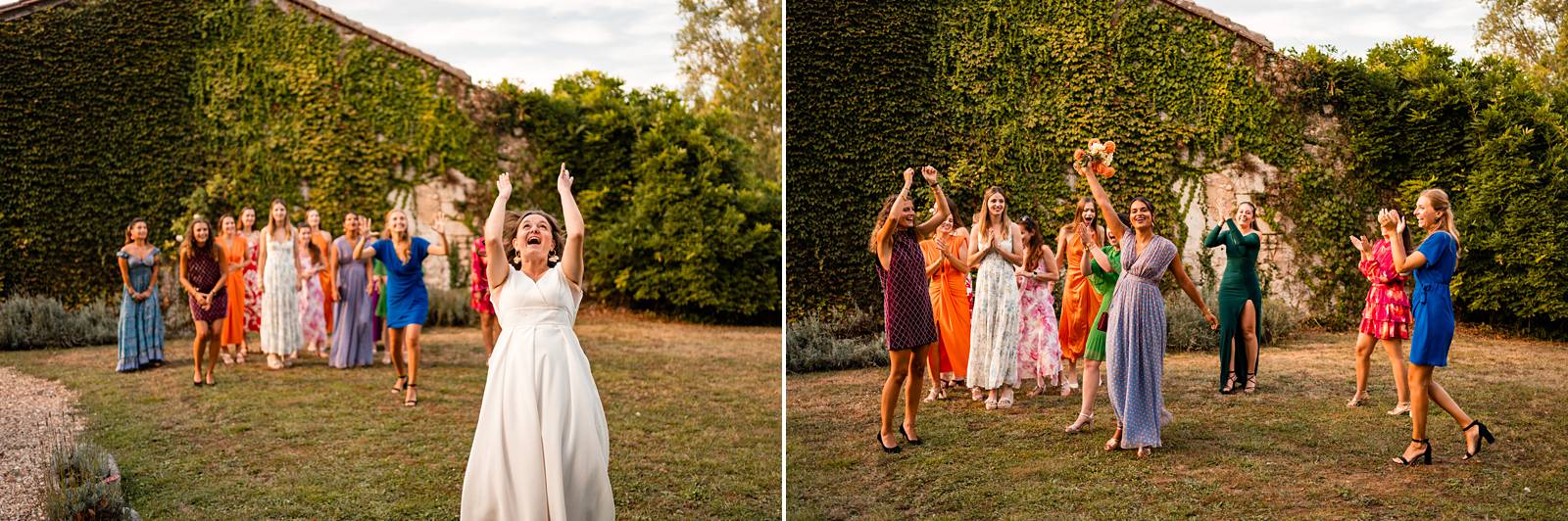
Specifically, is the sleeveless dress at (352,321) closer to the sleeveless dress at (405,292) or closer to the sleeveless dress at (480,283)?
the sleeveless dress at (480,283)

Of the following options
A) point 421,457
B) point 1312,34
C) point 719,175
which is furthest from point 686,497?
point 719,175

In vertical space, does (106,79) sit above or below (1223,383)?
above

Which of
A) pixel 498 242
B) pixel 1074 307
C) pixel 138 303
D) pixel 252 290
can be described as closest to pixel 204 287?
Answer: pixel 138 303

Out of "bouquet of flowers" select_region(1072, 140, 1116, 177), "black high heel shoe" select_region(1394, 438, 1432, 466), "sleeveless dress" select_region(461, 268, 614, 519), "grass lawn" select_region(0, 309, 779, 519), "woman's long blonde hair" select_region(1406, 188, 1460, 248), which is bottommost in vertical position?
"grass lawn" select_region(0, 309, 779, 519)

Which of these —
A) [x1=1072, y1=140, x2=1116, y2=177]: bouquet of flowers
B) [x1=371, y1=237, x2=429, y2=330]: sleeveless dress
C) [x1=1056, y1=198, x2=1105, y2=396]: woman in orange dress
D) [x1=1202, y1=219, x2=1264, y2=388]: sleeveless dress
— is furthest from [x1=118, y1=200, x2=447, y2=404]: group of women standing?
[x1=1202, y1=219, x2=1264, y2=388]: sleeveless dress

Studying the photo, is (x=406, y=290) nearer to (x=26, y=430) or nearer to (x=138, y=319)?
(x=26, y=430)

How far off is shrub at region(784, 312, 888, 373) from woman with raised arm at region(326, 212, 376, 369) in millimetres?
4550

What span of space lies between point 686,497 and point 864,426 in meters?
1.13

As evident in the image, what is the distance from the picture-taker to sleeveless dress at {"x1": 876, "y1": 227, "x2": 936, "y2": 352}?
16.2ft

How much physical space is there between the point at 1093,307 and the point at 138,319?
7.60m

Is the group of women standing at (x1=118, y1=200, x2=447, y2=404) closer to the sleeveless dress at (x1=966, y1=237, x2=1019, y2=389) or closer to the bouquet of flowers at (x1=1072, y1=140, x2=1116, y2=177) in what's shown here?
the sleeveless dress at (x1=966, y1=237, x2=1019, y2=389)

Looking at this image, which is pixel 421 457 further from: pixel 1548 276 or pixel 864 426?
pixel 1548 276

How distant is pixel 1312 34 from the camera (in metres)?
6.43

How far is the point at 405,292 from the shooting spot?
281 inches
